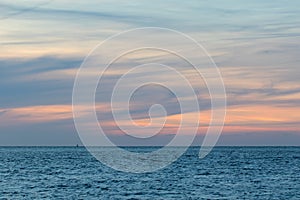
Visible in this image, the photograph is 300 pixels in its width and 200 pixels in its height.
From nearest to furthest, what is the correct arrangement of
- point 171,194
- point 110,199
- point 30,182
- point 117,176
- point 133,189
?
1. point 110,199
2. point 171,194
3. point 133,189
4. point 30,182
5. point 117,176

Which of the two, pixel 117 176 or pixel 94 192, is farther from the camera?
pixel 117 176

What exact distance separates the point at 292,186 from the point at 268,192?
27.4ft

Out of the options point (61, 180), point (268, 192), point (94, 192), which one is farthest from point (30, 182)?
point (268, 192)

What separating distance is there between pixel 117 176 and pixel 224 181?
635 inches

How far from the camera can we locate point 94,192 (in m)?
72.8

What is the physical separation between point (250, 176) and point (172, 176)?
10.8 metres

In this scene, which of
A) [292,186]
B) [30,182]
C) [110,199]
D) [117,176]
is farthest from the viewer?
[117,176]

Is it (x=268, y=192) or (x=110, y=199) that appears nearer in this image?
(x=110, y=199)

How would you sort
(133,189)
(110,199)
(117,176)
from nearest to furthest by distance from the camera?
(110,199)
(133,189)
(117,176)

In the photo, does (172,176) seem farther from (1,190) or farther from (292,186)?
(1,190)

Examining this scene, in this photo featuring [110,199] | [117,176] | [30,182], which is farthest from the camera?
[117,176]

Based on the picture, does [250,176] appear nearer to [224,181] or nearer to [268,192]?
[224,181]

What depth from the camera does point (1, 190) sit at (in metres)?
76.2

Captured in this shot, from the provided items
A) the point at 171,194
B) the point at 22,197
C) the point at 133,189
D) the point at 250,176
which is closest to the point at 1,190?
the point at 22,197
